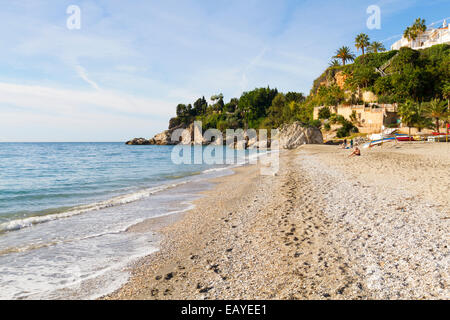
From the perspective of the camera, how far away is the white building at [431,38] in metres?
65.0

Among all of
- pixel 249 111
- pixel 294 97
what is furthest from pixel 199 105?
pixel 294 97

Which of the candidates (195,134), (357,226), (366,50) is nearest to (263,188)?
(357,226)

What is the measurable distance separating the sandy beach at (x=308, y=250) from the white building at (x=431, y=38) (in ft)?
253

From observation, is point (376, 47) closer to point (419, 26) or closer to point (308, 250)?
point (419, 26)

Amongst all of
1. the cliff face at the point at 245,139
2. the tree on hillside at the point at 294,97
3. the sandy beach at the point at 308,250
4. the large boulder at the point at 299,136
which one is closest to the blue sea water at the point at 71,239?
the sandy beach at the point at 308,250

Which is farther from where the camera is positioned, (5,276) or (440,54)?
(440,54)

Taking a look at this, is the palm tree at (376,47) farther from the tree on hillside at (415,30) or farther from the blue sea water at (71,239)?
the blue sea water at (71,239)

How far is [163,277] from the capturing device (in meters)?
5.23

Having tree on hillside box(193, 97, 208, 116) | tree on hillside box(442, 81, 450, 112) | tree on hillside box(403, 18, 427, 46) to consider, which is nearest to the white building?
tree on hillside box(403, 18, 427, 46)

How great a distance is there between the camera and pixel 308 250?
19.3 feet

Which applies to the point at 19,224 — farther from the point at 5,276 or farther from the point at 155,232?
the point at 155,232

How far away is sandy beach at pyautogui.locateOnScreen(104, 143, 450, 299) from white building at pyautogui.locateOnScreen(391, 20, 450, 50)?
7716 cm

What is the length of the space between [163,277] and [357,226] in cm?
527
